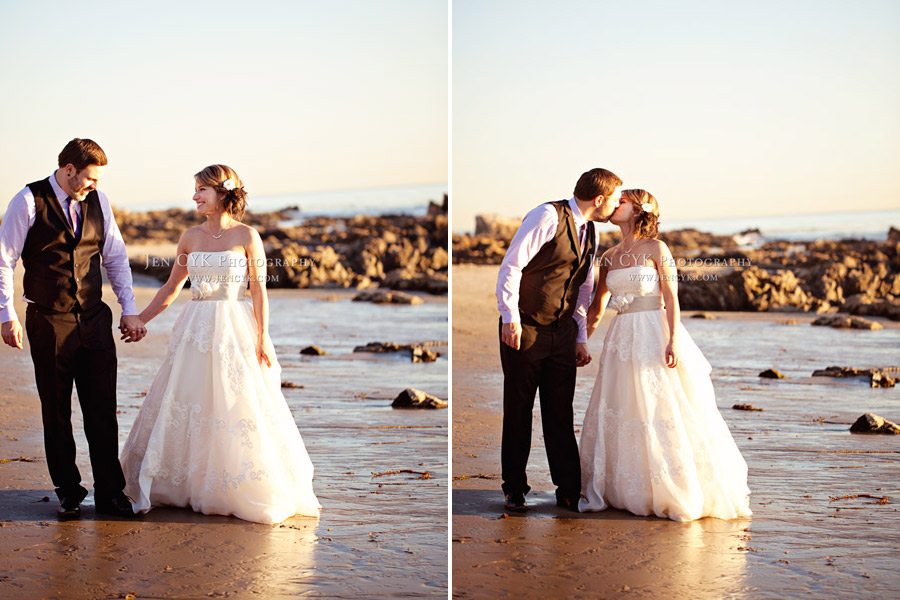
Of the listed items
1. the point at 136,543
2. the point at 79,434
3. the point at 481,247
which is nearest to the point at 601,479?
the point at 136,543

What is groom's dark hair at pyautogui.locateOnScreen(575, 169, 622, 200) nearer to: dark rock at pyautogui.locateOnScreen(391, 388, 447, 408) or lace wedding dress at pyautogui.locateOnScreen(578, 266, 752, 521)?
lace wedding dress at pyautogui.locateOnScreen(578, 266, 752, 521)

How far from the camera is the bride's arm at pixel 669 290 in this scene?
508 cm

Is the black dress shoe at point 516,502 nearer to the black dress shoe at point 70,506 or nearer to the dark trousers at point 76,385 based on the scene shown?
the dark trousers at point 76,385

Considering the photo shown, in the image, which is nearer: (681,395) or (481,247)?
(681,395)

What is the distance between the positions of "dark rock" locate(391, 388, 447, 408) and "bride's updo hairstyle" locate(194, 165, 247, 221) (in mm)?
3345

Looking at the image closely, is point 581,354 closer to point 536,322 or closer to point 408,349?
point 536,322

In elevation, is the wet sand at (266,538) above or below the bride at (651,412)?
below

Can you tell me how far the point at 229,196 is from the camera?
5.14m

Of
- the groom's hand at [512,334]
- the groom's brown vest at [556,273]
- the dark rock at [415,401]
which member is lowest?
the dark rock at [415,401]

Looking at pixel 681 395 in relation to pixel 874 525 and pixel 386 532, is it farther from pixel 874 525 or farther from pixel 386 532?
pixel 386 532

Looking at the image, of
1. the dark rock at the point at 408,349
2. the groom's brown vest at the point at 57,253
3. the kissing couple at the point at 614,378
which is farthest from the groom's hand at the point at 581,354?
the dark rock at the point at 408,349

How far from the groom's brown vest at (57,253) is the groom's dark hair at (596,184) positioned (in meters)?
2.41

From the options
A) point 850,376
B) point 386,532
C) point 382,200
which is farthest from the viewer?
point 382,200

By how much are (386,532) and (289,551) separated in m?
0.56
